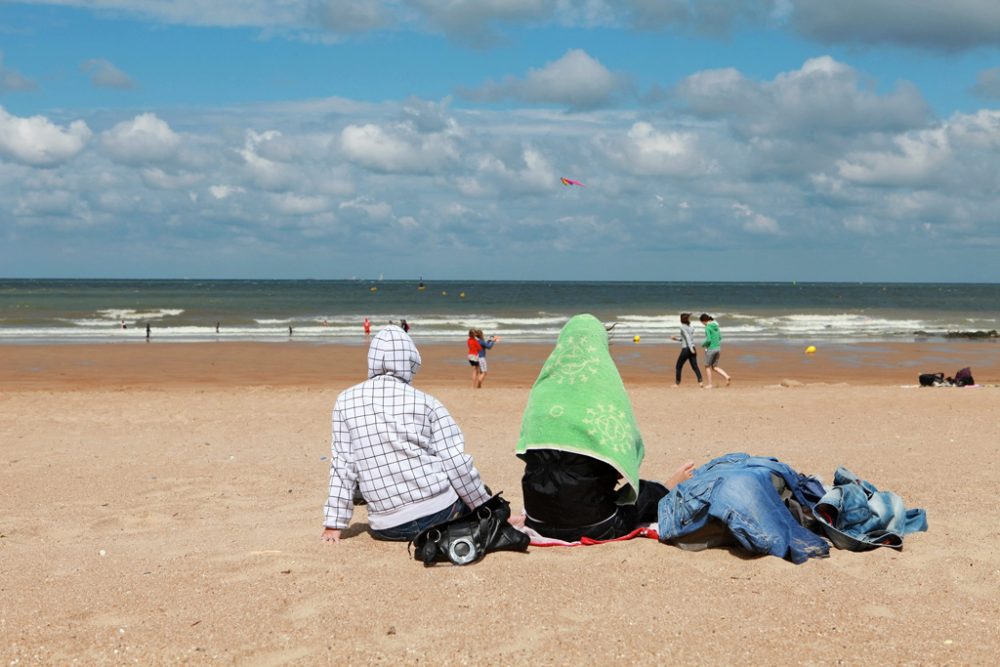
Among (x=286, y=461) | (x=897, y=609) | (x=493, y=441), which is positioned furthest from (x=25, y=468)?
(x=897, y=609)

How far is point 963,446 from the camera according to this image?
979 cm

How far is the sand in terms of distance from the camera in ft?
14.1

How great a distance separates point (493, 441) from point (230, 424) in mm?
3583

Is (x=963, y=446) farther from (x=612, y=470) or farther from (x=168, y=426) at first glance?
(x=168, y=426)

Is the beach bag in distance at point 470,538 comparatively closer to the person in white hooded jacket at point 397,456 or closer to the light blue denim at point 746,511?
the person in white hooded jacket at point 397,456

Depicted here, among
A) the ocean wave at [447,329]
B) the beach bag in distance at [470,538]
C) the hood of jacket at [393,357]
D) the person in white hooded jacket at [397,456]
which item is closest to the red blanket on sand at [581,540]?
the beach bag in distance at [470,538]

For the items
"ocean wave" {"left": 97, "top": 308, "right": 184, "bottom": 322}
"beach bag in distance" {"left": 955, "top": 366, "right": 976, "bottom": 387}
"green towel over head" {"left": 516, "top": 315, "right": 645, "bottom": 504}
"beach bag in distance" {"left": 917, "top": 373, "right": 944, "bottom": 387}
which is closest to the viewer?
"green towel over head" {"left": 516, "top": 315, "right": 645, "bottom": 504}

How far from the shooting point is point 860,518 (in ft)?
18.7

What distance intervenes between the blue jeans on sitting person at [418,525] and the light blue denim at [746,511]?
1.20 metres

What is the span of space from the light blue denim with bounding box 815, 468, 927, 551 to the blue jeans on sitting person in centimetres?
212

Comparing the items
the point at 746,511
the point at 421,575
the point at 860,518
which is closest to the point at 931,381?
the point at 860,518

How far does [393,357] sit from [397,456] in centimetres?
59

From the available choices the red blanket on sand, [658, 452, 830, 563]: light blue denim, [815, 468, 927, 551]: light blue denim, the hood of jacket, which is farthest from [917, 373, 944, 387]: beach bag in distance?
the hood of jacket

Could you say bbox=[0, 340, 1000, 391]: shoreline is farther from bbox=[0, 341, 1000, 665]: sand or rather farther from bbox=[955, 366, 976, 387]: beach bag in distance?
bbox=[0, 341, 1000, 665]: sand
